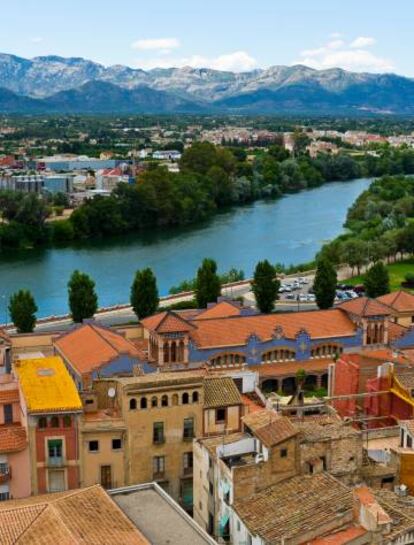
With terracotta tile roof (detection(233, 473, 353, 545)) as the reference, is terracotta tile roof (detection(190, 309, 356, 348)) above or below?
below

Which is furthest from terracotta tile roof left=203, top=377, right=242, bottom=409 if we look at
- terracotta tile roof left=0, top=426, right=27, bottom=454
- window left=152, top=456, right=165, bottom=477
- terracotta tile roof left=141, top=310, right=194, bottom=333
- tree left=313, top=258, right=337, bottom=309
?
tree left=313, top=258, right=337, bottom=309

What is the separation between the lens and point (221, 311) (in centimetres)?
3206

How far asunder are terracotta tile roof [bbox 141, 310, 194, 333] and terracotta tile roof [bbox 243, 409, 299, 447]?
1063 centimetres

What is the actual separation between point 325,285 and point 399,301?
6.35 meters

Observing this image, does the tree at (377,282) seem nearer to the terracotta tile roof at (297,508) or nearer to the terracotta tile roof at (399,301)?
the terracotta tile roof at (399,301)

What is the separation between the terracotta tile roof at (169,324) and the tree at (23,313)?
7.77 metres

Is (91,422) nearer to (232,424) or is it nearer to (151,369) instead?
(232,424)

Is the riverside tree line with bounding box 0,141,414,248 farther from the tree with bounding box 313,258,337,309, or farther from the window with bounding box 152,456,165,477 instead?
the window with bounding box 152,456,165,477

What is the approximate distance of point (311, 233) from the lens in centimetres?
6881

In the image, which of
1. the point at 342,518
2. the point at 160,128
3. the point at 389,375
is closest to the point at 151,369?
the point at 389,375

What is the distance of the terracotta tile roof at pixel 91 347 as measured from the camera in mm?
25572

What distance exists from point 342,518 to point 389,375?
7074mm

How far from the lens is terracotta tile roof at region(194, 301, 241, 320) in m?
31.8

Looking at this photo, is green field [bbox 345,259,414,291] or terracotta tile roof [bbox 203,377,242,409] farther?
green field [bbox 345,259,414,291]
